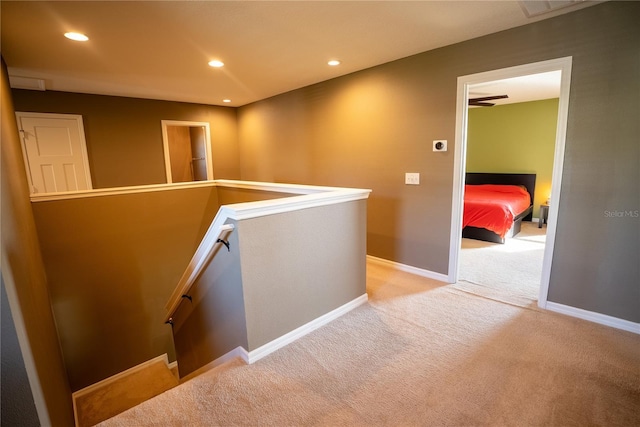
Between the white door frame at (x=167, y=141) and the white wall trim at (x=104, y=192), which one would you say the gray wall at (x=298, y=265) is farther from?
the white door frame at (x=167, y=141)

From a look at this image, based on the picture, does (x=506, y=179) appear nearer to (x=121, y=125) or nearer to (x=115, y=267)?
(x=115, y=267)

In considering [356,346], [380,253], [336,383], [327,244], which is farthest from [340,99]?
[336,383]

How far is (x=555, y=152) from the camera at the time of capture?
7.72ft

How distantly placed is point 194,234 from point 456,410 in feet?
11.6

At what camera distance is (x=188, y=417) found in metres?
1.58

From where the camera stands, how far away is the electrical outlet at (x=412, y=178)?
3.20m

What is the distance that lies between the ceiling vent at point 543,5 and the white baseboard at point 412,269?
2.32 meters

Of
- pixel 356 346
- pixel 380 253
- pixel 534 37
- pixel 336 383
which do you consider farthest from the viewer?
pixel 380 253

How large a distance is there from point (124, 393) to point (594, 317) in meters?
4.63

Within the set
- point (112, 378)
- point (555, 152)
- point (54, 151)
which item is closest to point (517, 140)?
point (555, 152)

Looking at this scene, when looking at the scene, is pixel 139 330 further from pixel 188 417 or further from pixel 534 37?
pixel 534 37

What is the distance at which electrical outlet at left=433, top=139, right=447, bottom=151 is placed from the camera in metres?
2.93

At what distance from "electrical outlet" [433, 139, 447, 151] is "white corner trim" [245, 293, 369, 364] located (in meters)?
1.58

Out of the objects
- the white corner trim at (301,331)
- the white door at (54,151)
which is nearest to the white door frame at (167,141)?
the white door at (54,151)
